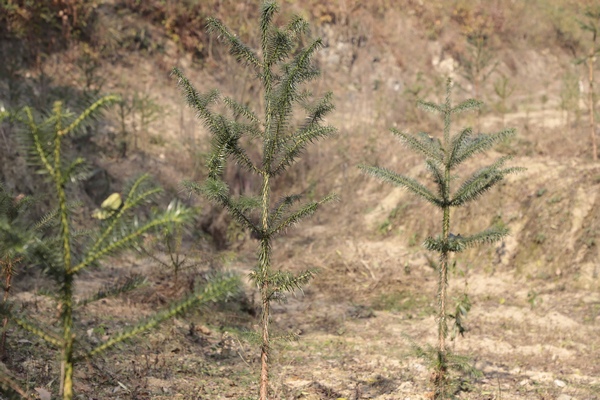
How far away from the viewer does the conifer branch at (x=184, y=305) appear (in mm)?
2309

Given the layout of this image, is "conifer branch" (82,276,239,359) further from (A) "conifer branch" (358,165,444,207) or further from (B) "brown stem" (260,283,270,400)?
(A) "conifer branch" (358,165,444,207)

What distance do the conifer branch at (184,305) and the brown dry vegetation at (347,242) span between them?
73 cm

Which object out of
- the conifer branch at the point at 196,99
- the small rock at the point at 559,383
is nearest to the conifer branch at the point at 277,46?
the conifer branch at the point at 196,99

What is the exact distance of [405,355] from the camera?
6008 millimetres

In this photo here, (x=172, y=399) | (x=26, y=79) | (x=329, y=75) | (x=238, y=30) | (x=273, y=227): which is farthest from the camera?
(x=329, y=75)

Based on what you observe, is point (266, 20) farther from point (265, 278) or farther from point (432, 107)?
point (432, 107)

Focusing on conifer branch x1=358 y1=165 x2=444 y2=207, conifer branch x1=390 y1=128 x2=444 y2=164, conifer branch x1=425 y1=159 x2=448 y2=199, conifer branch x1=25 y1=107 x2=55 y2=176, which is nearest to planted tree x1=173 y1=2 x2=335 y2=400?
conifer branch x1=358 y1=165 x2=444 y2=207

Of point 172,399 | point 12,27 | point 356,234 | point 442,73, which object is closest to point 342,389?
point 172,399

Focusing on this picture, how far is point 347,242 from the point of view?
402 inches

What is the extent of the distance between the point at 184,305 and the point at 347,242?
8.00 meters

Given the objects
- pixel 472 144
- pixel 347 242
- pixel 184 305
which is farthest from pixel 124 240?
pixel 347 242

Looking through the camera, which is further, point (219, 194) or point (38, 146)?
point (219, 194)

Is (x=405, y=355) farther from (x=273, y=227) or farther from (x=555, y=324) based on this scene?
(x=273, y=227)

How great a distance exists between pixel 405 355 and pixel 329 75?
12.5 metres
